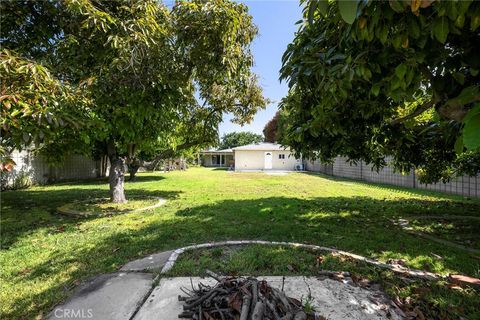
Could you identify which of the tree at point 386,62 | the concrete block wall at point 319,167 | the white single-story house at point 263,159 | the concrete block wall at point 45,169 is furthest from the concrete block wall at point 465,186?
the white single-story house at point 263,159

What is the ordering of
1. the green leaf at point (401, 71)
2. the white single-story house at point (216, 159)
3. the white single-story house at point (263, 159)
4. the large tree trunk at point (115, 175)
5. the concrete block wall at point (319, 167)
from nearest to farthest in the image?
the green leaf at point (401, 71) < the large tree trunk at point (115, 175) < the concrete block wall at point (319, 167) < the white single-story house at point (263, 159) < the white single-story house at point (216, 159)

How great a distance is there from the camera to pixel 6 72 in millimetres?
3531

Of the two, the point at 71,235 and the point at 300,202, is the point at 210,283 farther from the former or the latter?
the point at 300,202

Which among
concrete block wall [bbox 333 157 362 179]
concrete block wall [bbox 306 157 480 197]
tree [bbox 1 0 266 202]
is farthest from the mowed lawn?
concrete block wall [bbox 333 157 362 179]

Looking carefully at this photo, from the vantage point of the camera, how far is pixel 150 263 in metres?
3.81

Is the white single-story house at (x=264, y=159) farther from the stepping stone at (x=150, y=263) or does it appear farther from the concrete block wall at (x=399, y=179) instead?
the stepping stone at (x=150, y=263)

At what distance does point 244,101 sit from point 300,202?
168 inches

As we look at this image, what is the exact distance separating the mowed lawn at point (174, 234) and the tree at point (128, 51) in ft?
6.03

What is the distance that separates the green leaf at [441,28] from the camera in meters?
1.44

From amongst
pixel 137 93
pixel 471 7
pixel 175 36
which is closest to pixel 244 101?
pixel 175 36

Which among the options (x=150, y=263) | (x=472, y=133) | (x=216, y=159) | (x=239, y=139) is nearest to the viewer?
(x=472, y=133)

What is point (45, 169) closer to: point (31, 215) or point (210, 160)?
point (31, 215)

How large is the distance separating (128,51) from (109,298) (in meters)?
4.75

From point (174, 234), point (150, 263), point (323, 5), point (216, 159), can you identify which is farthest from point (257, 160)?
point (323, 5)
